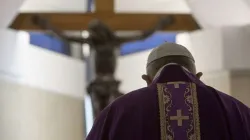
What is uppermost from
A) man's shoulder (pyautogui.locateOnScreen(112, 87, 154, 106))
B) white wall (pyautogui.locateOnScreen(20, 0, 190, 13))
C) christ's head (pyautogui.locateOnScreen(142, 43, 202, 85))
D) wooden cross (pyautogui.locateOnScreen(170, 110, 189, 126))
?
white wall (pyautogui.locateOnScreen(20, 0, 190, 13))

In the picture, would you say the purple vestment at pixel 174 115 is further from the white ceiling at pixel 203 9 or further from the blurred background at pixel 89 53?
the white ceiling at pixel 203 9

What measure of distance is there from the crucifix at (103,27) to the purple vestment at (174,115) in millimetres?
2030

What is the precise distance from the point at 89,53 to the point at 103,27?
58 cm

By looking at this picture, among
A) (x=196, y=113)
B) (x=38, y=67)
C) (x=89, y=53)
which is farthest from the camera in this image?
(x=38, y=67)

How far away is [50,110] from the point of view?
186 inches

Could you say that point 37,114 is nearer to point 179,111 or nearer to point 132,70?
point 132,70

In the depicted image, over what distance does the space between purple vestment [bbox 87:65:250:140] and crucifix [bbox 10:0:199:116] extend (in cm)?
203

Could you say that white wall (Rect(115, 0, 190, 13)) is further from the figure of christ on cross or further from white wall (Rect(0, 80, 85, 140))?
white wall (Rect(0, 80, 85, 140))

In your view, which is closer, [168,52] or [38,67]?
[168,52]

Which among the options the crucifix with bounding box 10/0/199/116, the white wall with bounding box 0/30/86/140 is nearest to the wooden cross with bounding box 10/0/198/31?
the crucifix with bounding box 10/0/199/116

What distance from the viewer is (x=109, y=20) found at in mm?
4426

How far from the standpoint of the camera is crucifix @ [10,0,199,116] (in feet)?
13.1

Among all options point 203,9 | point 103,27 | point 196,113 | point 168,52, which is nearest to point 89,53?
point 103,27

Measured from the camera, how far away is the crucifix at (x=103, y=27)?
3.98 meters
